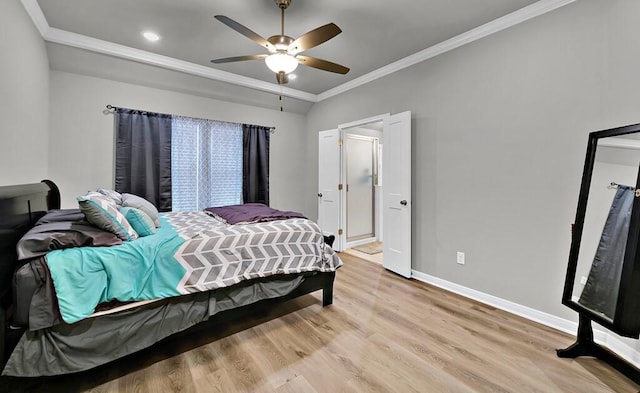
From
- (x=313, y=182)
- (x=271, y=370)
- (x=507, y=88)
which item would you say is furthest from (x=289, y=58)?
(x=313, y=182)

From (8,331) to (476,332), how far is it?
3.02 m

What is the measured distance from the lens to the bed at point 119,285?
4.64 ft

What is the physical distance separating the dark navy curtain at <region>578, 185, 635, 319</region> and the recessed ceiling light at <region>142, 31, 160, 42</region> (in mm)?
4297

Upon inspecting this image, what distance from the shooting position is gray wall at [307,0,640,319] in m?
2.10

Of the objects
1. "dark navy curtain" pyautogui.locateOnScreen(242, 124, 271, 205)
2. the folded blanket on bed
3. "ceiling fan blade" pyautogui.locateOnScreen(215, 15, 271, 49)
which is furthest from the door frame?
"ceiling fan blade" pyautogui.locateOnScreen(215, 15, 271, 49)

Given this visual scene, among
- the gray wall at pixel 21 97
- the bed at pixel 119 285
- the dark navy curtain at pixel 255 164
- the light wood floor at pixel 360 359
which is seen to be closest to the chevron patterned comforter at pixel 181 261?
the bed at pixel 119 285

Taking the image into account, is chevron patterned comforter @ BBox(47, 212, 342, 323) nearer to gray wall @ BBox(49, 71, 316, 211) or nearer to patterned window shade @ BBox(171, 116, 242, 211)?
patterned window shade @ BBox(171, 116, 242, 211)

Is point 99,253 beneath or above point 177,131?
beneath

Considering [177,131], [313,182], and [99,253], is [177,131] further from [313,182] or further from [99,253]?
[99,253]

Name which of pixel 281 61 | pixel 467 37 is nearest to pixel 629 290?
pixel 467 37

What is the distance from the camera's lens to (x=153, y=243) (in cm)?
187

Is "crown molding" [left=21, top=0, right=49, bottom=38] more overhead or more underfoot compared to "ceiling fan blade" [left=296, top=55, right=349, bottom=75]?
more overhead

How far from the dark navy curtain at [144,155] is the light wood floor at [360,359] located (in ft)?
7.66

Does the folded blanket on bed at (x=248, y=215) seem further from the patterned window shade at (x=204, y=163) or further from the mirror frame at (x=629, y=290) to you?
the mirror frame at (x=629, y=290)
